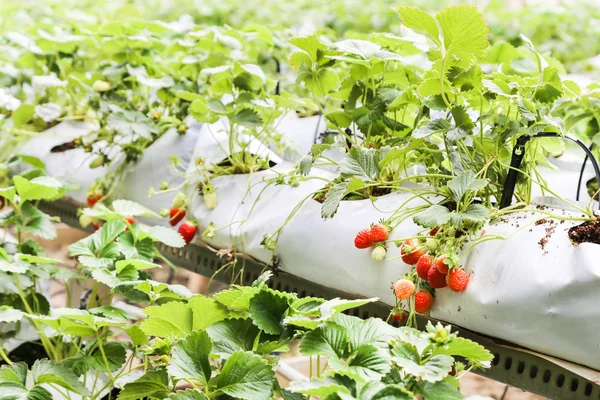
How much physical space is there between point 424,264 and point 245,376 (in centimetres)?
36

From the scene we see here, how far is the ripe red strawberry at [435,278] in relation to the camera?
1.08 meters

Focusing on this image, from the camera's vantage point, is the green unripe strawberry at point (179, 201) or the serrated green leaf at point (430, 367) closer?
the serrated green leaf at point (430, 367)

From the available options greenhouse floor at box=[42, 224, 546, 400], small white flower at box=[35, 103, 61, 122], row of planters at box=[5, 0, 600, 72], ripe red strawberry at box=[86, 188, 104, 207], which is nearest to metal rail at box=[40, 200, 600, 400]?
greenhouse floor at box=[42, 224, 546, 400]

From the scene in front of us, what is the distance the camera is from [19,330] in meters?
1.70

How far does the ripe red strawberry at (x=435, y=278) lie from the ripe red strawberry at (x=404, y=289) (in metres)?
0.03

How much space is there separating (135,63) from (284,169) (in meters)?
0.63

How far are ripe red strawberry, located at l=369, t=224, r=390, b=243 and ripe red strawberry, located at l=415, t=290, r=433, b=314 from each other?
12 centimetres

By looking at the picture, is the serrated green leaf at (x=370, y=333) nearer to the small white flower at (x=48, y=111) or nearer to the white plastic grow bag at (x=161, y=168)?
the white plastic grow bag at (x=161, y=168)

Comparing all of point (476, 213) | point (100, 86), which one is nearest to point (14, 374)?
point (476, 213)

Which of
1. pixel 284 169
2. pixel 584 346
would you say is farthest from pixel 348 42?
pixel 584 346

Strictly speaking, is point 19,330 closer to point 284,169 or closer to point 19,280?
point 19,280

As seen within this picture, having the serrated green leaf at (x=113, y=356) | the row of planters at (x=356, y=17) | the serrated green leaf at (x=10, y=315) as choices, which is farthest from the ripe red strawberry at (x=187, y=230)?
the row of planters at (x=356, y=17)

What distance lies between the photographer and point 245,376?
858 millimetres

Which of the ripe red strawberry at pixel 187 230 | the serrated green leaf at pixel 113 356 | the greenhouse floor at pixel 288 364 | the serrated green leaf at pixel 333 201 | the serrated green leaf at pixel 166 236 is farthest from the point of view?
the greenhouse floor at pixel 288 364
